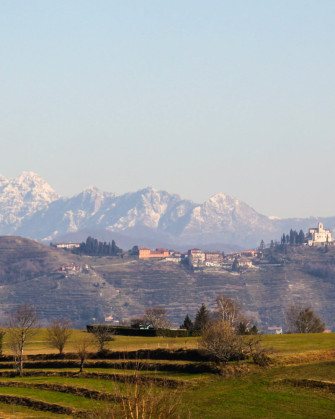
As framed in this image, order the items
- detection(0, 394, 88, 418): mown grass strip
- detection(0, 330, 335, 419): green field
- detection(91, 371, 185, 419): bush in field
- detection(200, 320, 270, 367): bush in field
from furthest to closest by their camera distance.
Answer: detection(200, 320, 270, 367): bush in field → detection(0, 394, 88, 418): mown grass strip → detection(0, 330, 335, 419): green field → detection(91, 371, 185, 419): bush in field

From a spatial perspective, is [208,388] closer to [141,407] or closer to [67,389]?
[67,389]

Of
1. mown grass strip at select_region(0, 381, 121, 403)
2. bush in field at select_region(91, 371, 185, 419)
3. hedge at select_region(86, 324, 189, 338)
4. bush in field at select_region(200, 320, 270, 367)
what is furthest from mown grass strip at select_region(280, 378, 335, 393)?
hedge at select_region(86, 324, 189, 338)

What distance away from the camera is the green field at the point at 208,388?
2596 inches

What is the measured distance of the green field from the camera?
6594 centimetres

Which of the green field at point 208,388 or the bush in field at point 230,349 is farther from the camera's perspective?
the bush in field at point 230,349

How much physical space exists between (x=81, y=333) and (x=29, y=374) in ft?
147

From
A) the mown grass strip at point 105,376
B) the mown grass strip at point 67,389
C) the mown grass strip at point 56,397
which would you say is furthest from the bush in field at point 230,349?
the mown grass strip at point 56,397

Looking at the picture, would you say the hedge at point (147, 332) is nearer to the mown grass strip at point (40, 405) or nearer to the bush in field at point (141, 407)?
the mown grass strip at point (40, 405)

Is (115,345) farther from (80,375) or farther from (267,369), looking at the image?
(267,369)

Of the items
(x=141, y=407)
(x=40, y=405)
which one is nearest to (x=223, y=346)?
(x=40, y=405)

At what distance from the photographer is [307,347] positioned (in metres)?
94.1

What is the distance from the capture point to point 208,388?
74938mm

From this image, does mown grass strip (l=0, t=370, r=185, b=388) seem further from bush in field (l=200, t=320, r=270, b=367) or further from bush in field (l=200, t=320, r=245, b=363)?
bush in field (l=200, t=320, r=270, b=367)

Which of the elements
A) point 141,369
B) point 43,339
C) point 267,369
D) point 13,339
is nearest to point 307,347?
point 267,369
